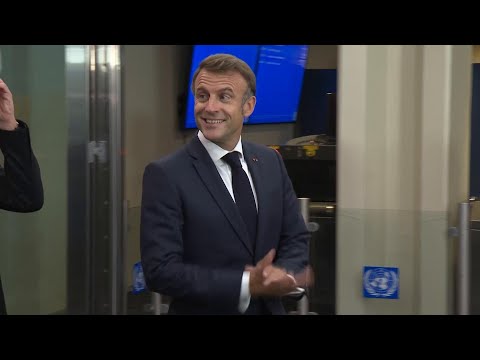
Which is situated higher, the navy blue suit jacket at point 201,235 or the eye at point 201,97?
the eye at point 201,97

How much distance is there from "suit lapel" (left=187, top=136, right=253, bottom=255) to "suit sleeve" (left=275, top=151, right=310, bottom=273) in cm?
11

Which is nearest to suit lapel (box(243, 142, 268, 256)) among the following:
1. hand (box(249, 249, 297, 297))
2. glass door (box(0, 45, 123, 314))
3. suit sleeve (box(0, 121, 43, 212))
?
hand (box(249, 249, 297, 297))

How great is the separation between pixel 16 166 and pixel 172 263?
0.61 meters

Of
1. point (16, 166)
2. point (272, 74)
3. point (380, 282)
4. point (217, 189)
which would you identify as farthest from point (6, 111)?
point (380, 282)

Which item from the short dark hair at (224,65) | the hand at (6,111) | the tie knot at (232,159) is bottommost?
the tie knot at (232,159)

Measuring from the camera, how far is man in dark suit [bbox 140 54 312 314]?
1.65 m

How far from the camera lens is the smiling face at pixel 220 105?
180cm

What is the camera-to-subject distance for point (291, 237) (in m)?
1.83

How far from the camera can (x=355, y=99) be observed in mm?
2461

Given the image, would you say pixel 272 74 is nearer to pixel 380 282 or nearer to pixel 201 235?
pixel 380 282

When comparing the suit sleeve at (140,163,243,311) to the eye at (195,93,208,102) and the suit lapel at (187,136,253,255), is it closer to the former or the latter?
the suit lapel at (187,136,253,255)

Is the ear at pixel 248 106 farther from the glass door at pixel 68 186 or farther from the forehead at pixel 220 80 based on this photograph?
the glass door at pixel 68 186

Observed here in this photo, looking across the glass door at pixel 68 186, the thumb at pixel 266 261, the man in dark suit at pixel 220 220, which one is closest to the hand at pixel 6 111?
the man in dark suit at pixel 220 220

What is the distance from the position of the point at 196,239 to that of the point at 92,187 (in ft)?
3.78
